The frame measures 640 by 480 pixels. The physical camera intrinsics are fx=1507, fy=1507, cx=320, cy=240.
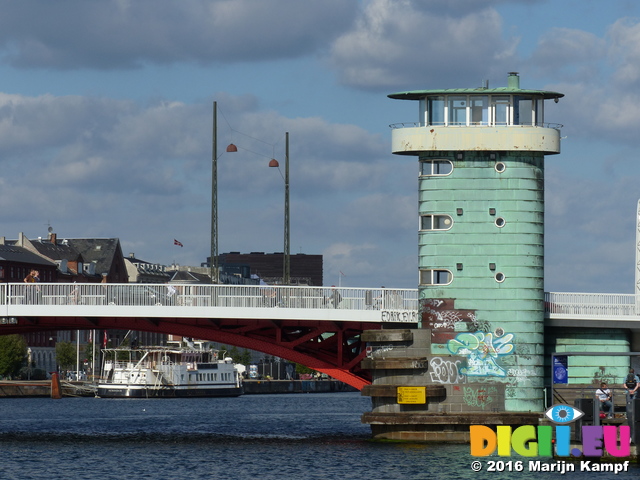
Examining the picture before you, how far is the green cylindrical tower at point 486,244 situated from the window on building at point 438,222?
0.05 meters

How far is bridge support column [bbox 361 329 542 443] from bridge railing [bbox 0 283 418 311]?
291cm

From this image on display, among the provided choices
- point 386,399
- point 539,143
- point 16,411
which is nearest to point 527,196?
point 539,143

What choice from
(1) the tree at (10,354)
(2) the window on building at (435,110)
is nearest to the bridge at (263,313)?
(2) the window on building at (435,110)

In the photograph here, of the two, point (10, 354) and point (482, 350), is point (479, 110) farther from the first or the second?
point (10, 354)

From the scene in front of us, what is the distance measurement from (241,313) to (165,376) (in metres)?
102

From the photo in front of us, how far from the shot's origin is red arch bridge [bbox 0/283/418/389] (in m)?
76.2

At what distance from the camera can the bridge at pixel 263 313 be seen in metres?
75.4

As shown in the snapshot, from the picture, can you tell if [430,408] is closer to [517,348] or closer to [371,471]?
[517,348]

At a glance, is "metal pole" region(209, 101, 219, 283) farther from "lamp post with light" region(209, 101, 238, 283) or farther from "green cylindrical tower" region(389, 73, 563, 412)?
"green cylindrical tower" region(389, 73, 563, 412)

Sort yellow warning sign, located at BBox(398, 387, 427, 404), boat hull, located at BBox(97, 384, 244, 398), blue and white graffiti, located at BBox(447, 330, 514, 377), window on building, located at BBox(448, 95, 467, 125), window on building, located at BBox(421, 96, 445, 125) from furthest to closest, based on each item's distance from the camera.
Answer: boat hull, located at BBox(97, 384, 244, 398), window on building, located at BBox(421, 96, 445, 125), window on building, located at BBox(448, 95, 467, 125), blue and white graffiti, located at BBox(447, 330, 514, 377), yellow warning sign, located at BBox(398, 387, 427, 404)

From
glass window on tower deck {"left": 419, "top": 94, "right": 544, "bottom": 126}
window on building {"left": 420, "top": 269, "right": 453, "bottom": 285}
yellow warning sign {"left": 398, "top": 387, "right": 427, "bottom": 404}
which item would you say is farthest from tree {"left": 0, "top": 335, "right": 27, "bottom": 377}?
glass window on tower deck {"left": 419, "top": 94, "right": 544, "bottom": 126}

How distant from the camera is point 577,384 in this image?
74.2m

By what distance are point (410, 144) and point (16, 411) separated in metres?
68.0

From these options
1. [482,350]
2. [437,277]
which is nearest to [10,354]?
[437,277]
